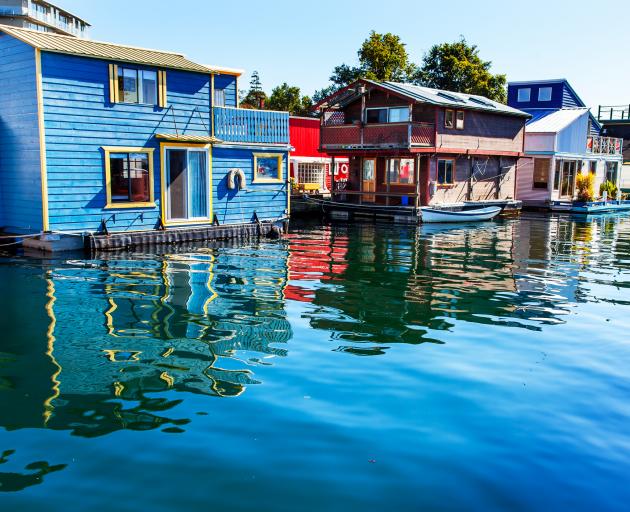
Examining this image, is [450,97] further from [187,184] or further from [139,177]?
[139,177]

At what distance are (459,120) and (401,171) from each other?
5289mm

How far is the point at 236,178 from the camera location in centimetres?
2545

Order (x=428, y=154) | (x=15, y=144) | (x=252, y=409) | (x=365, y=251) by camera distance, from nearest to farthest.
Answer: (x=252, y=409) < (x=15, y=144) < (x=365, y=251) < (x=428, y=154)

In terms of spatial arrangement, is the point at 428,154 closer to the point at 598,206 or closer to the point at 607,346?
the point at 598,206

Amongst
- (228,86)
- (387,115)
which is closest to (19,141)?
(228,86)

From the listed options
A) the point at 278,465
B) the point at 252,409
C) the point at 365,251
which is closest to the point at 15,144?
the point at 365,251

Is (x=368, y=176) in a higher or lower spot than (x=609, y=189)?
higher

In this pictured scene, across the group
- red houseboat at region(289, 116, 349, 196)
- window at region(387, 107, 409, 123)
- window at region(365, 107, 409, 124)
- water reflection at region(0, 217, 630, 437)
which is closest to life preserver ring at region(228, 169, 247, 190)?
water reflection at region(0, 217, 630, 437)

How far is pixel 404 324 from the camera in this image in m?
12.7

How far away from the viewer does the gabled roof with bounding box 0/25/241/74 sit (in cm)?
2000

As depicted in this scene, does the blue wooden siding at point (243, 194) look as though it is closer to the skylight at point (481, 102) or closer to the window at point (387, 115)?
the window at point (387, 115)

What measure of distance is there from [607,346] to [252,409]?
660 centimetres

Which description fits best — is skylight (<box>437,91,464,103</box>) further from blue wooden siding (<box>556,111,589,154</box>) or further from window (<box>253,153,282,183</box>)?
window (<box>253,153,282,183</box>)

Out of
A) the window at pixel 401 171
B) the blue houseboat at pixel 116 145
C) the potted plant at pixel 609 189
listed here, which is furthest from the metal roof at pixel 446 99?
the blue houseboat at pixel 116 145
